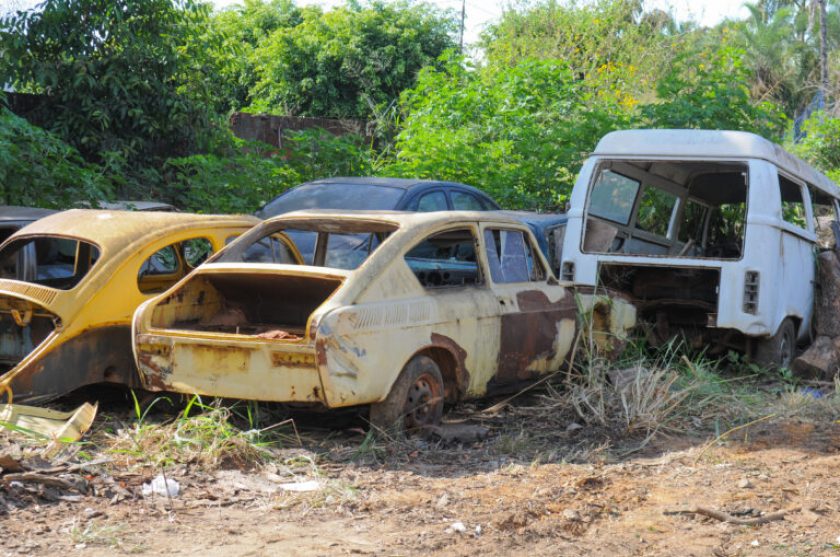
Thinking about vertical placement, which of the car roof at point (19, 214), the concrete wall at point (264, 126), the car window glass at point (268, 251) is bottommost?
the car window glass at point (268, 251)

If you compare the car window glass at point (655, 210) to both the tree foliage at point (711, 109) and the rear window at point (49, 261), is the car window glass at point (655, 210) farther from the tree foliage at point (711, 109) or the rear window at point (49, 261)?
the rear window at point (49, 261)

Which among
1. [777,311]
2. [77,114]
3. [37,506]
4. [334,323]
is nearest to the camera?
[37,506]

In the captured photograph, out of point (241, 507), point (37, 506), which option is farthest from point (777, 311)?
point (37, 506)

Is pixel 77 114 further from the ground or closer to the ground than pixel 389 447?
further from the ground

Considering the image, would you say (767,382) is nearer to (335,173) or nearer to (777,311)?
(777,311)

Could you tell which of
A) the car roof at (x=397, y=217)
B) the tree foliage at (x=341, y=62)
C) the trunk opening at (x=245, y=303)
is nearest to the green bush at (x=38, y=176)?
the trunk opening at (x=245, y=303)

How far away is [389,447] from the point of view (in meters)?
6.18

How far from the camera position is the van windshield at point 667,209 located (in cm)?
1012

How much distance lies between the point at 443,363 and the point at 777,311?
3908 mm

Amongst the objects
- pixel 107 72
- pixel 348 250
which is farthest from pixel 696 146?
pixel 107 72

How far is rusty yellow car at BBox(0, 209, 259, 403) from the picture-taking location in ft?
21.4

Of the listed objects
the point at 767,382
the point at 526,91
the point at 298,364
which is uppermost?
the point at 526,91

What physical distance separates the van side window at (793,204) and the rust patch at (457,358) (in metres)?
4.96

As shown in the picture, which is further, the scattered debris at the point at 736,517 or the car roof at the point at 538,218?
the car roof at the point at 538,218
